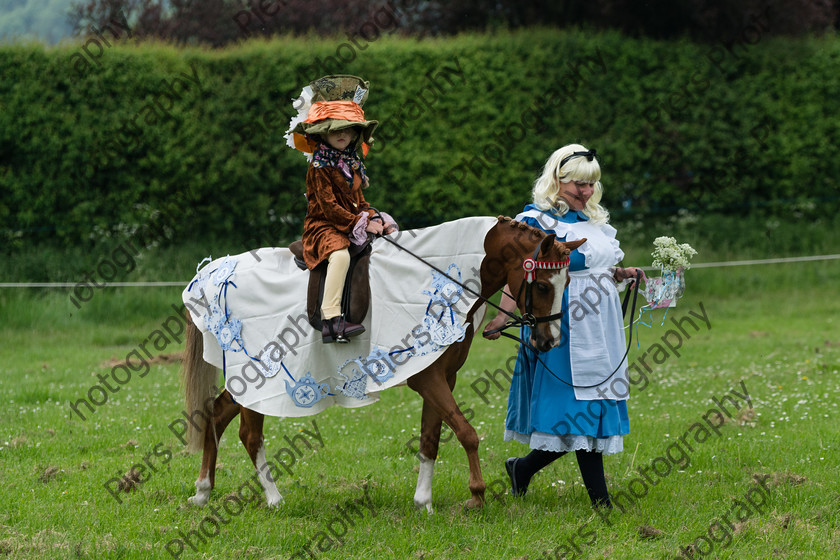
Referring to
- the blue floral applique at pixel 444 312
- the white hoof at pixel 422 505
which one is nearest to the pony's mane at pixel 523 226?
the blue floral applique at pixel 444 312

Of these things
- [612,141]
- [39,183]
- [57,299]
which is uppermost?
[612,141]

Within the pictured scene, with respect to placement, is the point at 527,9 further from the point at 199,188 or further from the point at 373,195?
the point at 199,188

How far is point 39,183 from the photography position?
12.5m

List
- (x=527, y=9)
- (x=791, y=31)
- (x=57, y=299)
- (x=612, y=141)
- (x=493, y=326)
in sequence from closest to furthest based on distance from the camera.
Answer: (x=493, y=326) < (x=57, y=299) < (x=612, y=141) < (x=791, y=31) < (x=527, y=9)

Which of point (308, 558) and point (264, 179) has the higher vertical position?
point (308, 558)

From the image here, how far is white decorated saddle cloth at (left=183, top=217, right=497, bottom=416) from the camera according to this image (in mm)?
4980

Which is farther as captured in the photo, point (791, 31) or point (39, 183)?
point (791, 31)

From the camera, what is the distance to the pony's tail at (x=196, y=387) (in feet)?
19.0

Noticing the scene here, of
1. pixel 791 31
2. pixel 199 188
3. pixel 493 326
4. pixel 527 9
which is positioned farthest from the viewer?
pixel 527 9

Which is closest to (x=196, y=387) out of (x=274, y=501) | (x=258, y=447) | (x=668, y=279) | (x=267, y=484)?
(x=258, y=447)


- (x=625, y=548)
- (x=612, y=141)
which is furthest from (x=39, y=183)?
(x=625, y=548)

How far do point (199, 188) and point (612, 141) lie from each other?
22.2 ft

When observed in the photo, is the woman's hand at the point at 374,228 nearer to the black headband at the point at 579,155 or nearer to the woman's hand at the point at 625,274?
the black headband at the point at 579,155

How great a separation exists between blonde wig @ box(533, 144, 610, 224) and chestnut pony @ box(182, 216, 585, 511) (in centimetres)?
37
